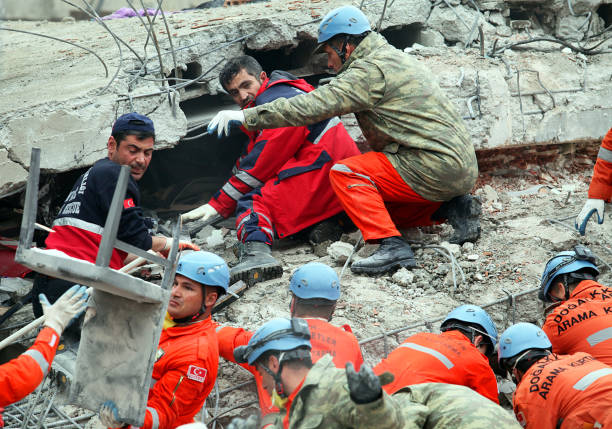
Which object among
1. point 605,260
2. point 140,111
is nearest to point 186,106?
point 140,111

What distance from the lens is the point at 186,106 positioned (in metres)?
6.31

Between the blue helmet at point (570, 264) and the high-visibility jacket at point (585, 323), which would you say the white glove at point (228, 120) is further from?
the high-visibility jacket at point (585, 323)

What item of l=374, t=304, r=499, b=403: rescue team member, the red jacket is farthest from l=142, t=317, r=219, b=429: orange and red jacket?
the red jacket

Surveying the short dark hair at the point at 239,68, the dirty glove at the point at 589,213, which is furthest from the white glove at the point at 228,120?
the dirty glove at the point at 589,213

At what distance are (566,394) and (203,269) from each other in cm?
172

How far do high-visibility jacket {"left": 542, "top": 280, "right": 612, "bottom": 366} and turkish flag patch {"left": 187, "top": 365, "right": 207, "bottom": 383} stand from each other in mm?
1860

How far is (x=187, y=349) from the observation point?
305 centimetres

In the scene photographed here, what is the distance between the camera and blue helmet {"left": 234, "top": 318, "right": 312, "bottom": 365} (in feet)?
7.97

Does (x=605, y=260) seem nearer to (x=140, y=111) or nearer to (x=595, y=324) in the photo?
(x=595, y=324)

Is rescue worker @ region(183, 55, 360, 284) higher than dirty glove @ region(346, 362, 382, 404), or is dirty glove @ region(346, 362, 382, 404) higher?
dirty glove @ region(346, 362, 382, 404)

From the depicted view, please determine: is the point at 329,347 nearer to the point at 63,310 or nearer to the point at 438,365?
the point at 438,365

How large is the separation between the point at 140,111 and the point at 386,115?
1.90 meters

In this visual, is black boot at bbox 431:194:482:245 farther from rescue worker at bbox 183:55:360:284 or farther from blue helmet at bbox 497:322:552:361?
blue helmet at bbox 497:322:552:361

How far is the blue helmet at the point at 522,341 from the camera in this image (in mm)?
3273
